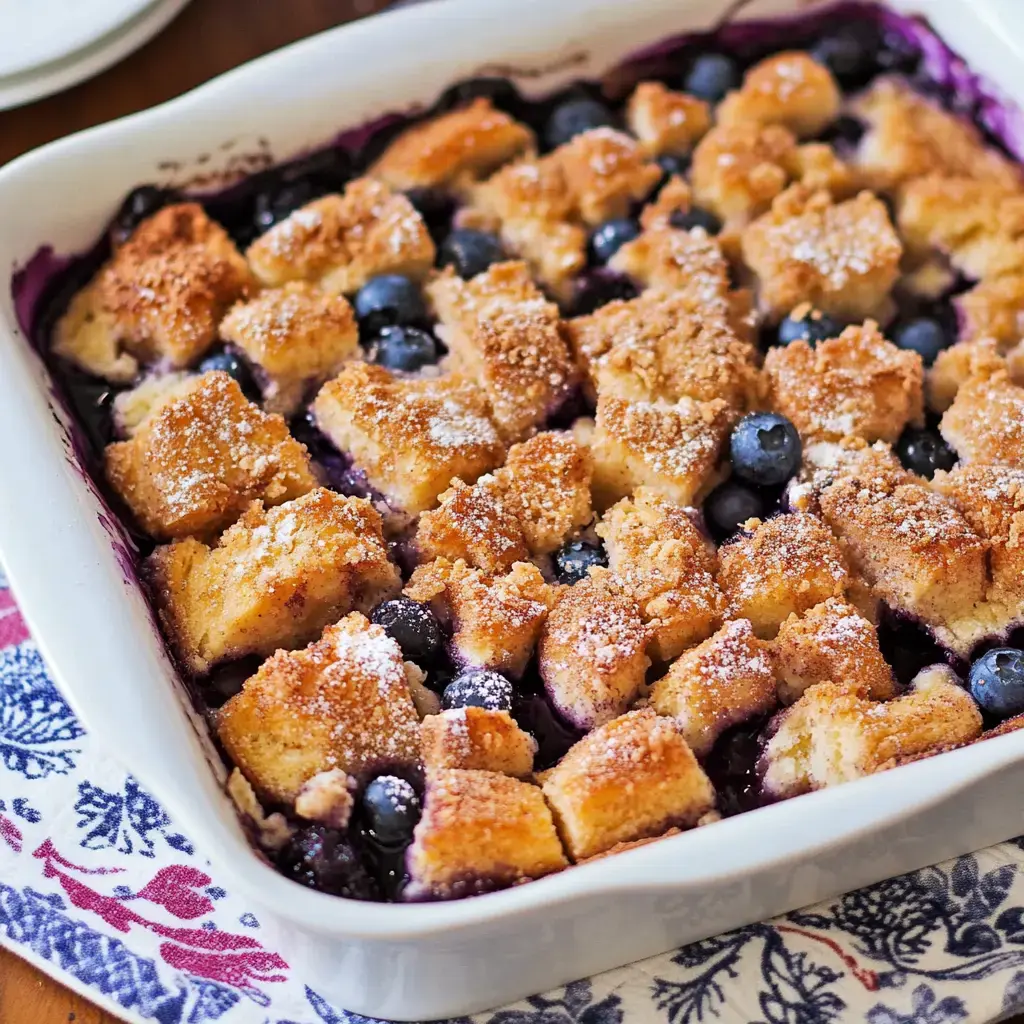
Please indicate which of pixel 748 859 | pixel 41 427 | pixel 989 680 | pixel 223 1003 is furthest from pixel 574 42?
pixel 223 1003

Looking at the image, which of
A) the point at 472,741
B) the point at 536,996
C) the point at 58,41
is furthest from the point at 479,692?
the point at 58,41

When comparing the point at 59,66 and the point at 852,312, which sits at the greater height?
the point at 59,66

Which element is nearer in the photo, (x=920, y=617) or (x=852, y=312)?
(x=920, y=617)

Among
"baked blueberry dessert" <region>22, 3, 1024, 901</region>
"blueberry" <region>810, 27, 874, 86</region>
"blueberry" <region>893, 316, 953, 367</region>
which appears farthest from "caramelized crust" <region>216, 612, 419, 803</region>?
"blueberry" <region>810, 27, 874, 86</region>

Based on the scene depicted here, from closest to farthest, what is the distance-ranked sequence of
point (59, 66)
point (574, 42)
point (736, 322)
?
point (736, 322) < point (574, 42) < point (59, 66)

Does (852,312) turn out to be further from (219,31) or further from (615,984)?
(219,31)

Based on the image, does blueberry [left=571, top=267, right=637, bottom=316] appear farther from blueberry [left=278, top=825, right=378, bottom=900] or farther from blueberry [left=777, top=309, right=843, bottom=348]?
blueberry [left=278, top=825, right=378, bottom=900]

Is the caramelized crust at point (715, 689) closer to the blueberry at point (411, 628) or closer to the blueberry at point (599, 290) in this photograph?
the blueberry at point (411, 628)
